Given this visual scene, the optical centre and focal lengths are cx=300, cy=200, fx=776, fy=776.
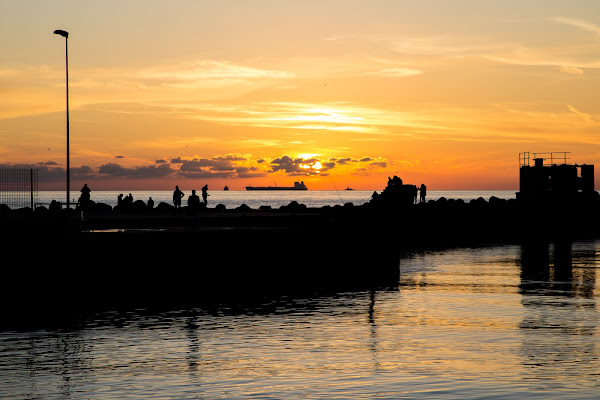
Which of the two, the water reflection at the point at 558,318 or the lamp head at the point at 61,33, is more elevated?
the lamp head at the point at 61,33

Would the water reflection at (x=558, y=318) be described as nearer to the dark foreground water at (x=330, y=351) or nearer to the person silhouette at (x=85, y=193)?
the dark foreground water at (x=330, y=351)

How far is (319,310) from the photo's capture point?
2938 cm

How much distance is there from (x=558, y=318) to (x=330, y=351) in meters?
9.99

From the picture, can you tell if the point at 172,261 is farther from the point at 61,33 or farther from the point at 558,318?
the point at 558,318

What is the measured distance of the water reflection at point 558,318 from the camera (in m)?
18.6

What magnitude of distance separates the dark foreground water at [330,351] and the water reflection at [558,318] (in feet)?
0.19

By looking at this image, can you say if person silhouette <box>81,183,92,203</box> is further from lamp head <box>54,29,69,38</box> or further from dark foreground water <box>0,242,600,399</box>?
dark foreground water <box>0,242,600,399</box>

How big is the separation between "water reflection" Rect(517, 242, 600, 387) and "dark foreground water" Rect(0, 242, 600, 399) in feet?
0.19

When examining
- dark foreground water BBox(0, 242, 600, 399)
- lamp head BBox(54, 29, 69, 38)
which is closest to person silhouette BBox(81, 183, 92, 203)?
lamp head BBox(54, 29, 69, 38)

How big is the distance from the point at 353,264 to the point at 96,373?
2706cm

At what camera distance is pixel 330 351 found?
20.8 m

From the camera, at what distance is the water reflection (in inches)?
733

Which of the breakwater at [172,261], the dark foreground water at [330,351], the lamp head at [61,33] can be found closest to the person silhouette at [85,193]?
the breakwater at [172,261]

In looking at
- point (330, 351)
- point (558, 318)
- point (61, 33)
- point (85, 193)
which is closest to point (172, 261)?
point (61, 33)
